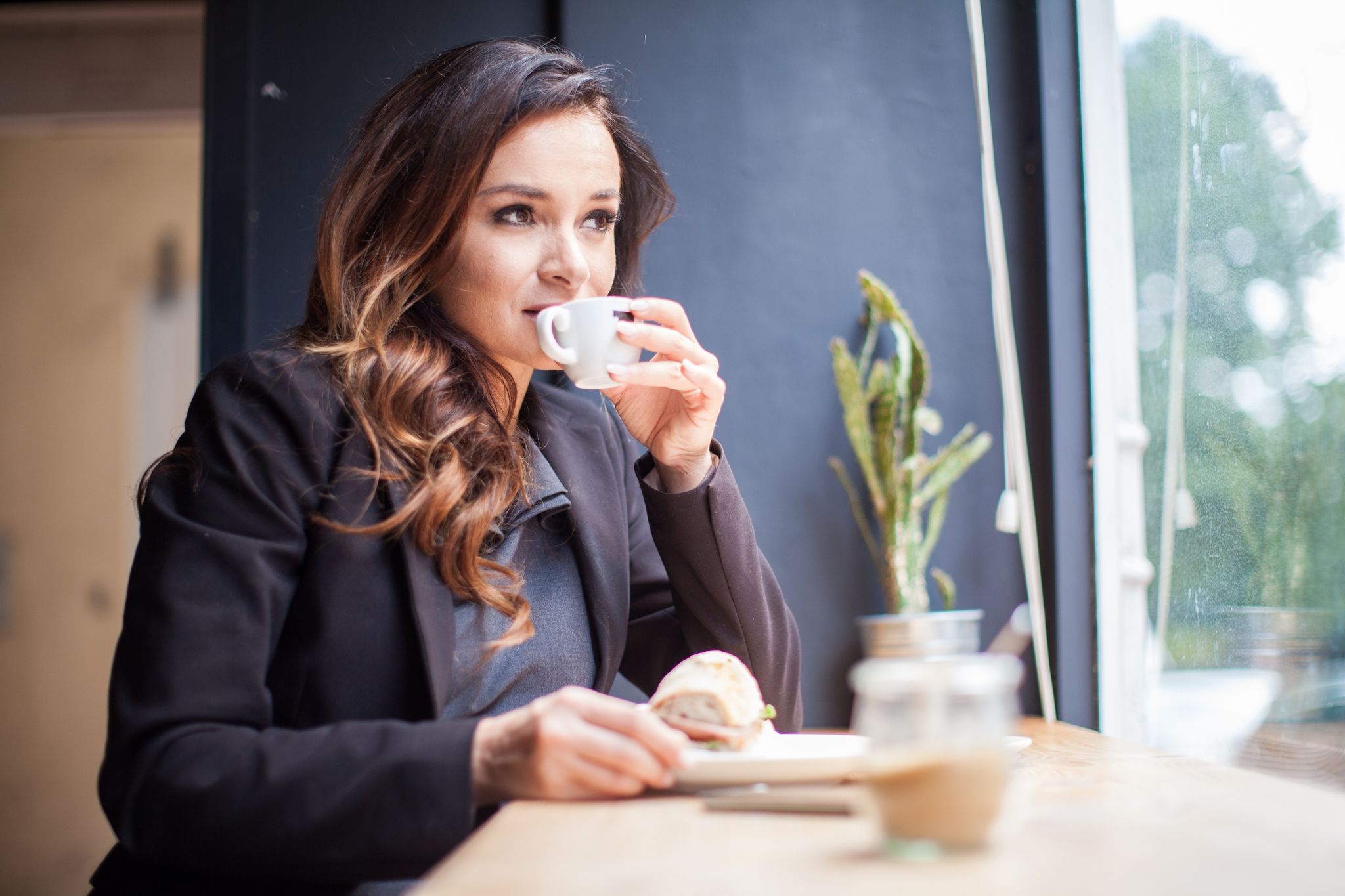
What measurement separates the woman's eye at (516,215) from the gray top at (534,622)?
33 centimetres

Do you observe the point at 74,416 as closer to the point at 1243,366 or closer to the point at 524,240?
the point at 524,240

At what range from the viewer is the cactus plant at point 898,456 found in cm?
223

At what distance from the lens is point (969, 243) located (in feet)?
8.03

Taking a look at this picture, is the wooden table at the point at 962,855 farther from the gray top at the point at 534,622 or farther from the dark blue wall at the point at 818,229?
the dark blue wall at the point at 818,229

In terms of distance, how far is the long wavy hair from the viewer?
1336 millimetres

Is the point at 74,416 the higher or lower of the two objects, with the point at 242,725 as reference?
Answer: higher

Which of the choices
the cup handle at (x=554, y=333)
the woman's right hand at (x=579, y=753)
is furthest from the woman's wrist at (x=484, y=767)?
the cup handle at (x=554, y=333)

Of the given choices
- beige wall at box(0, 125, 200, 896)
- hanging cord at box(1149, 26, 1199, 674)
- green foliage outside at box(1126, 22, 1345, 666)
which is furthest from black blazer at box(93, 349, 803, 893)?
beige wall at box(0, 125, 200, 896)

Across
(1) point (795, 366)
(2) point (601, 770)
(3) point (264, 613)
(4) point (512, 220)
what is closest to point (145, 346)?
(1) point (795, 366)

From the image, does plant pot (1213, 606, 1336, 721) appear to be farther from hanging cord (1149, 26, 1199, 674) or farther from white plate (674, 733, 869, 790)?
white plate (674, 733, 869, 790)

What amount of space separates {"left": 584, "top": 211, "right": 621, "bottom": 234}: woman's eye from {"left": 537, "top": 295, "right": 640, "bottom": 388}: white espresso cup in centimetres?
34

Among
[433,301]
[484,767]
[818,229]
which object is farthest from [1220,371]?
[484,767]

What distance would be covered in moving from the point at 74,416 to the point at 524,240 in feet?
11.0

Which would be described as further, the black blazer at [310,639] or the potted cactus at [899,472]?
the potted cactus at [899,472]
